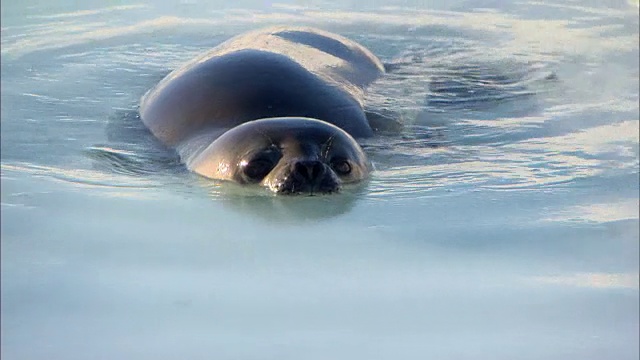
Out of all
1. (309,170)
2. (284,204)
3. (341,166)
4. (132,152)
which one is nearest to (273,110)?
(132,152)

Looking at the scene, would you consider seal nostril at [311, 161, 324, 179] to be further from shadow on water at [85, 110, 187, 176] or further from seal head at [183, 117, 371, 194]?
shadow on water at [85, 110, 187, 176]

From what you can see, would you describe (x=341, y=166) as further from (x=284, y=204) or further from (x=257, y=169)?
(x=284, y=204)

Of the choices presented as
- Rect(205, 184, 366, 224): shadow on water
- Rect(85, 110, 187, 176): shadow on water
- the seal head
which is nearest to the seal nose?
the seal head

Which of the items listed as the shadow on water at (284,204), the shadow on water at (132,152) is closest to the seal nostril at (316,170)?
the shadow on water at (284,204)

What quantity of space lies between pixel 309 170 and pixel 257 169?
1.03 feet

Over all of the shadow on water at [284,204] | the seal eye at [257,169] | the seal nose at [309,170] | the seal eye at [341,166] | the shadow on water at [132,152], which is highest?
the shadow on water at [132,152]

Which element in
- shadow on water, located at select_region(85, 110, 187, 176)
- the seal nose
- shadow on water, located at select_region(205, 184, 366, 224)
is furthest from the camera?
shadow on water, located at select_region(85, 110, 187, 176)

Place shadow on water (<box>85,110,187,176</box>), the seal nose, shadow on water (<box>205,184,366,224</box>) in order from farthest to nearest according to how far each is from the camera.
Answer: shadow on water (<box>85,110,187,176</box>) < the seal nose < shadow on water (<box>205,184,366,224</box>)

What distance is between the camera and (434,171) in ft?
18.5

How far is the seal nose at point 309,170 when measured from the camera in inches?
206

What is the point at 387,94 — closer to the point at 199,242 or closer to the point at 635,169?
the point at 635,169

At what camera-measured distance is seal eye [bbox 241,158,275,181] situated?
5.41 meters

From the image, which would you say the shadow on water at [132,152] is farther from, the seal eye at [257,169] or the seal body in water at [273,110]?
the seal eye at [257,169]

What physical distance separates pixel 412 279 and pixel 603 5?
459cm
